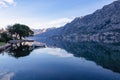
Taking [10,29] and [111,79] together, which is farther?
[10,29]

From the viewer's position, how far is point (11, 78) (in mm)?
44625

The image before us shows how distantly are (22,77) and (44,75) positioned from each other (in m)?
5.40

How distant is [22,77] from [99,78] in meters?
17.8

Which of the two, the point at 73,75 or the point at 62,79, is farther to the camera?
the point at 73,75

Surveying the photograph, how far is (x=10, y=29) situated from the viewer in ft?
649

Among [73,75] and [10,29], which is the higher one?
[10,29]

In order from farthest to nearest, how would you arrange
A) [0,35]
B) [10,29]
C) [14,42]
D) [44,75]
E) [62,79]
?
[10,29], [0,35], [14,42], [44,75], [62,79]

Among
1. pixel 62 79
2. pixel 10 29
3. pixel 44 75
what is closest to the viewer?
pixel 62 79

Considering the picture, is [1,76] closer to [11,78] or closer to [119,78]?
[11,78]

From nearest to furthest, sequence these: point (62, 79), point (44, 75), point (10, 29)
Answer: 1. point (62, 79)
2. point (44, 75)
3. point (10, 29)

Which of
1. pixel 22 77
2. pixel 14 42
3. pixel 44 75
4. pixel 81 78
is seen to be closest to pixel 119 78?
pixel 81 78

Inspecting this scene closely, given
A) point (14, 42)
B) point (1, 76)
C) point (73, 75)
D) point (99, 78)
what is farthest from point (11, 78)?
point (14, 42)

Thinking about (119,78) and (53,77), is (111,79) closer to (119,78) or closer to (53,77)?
(119,78)

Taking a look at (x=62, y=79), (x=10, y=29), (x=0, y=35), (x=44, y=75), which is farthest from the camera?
(x=10, y=29)
